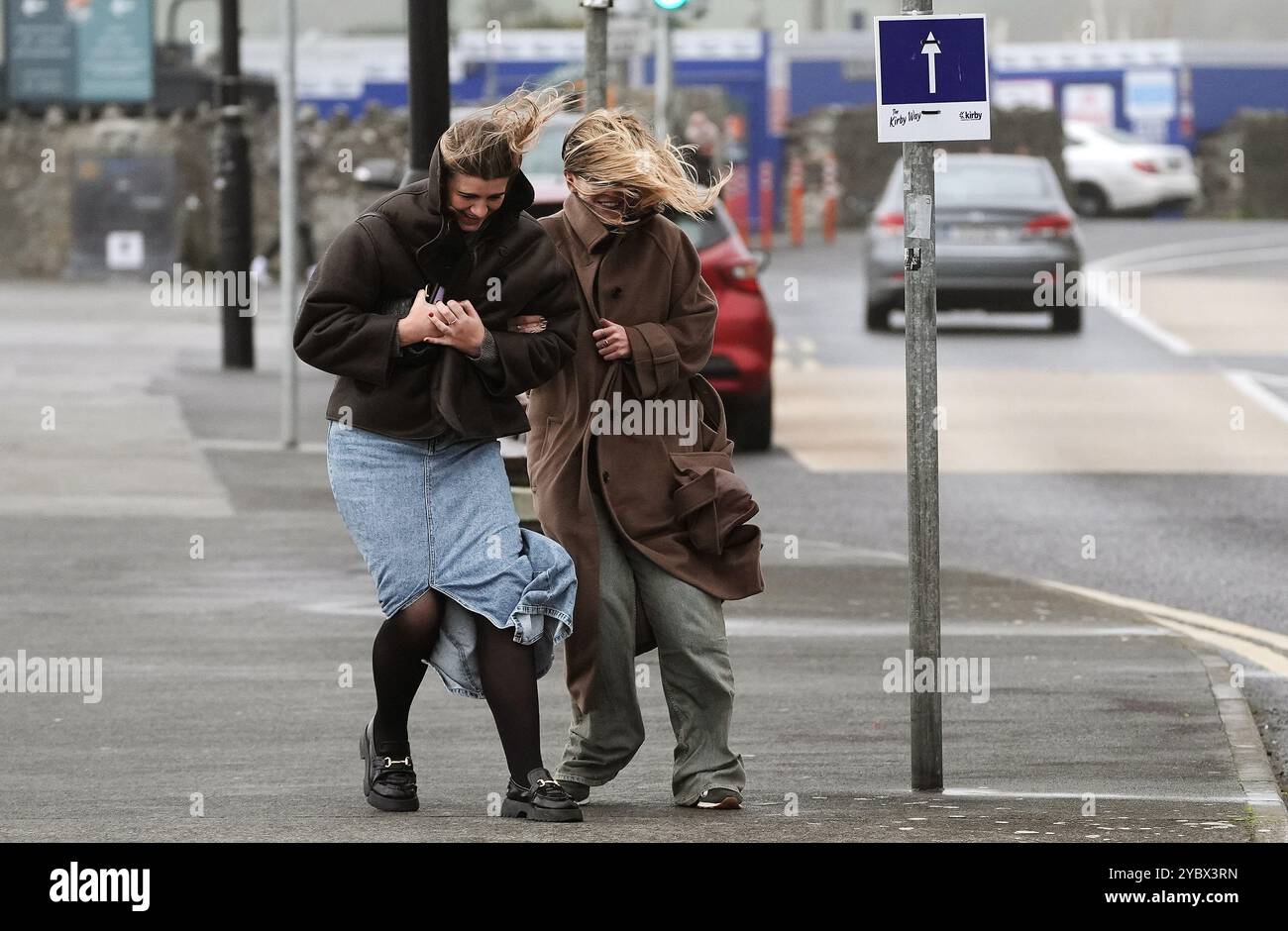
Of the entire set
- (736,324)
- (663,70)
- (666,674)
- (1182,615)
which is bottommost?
(1182,615)

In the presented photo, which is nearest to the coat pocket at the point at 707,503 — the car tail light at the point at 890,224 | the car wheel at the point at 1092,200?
the car tail light at the point at 890,224

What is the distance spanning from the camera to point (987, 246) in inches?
875

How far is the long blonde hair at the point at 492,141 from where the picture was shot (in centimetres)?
572

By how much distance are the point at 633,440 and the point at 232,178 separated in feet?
46.1

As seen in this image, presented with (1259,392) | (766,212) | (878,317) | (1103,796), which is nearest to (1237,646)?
(1103,796)

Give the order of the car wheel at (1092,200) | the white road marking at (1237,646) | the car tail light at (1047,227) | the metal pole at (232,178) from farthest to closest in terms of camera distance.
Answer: the car wheel at (1092,200), the car tail light at (1047,227), the metal pole at (232,178), the white road marking at (1237,646)

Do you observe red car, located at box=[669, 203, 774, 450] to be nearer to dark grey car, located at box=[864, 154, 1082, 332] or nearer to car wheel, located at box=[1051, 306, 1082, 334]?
dark grey car, located at box=[864, 154, 1082, 332]

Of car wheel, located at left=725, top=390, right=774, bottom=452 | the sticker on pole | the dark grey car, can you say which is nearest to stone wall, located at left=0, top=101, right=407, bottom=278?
the dark grey car

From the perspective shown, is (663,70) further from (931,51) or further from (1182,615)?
(931,51)

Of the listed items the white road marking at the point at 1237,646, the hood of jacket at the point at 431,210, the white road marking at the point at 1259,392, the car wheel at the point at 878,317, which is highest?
the hood of jacket at the point at 431,210

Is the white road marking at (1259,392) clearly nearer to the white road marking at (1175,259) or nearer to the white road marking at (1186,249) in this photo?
the white road marking at (1175,259)

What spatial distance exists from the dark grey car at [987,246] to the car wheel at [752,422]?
6698 mm
